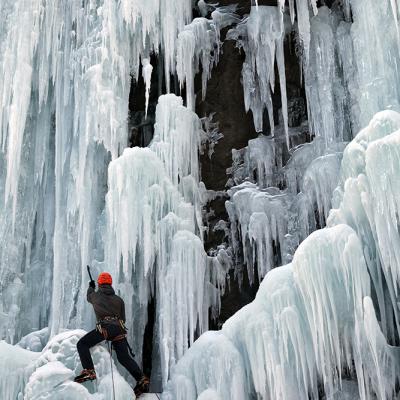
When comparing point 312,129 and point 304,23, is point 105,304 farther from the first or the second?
point 304,23

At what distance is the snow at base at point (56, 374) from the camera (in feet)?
20.7

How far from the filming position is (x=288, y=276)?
6512 mm

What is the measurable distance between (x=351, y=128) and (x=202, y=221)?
8.87 ft

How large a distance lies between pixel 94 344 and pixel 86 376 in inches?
14.7

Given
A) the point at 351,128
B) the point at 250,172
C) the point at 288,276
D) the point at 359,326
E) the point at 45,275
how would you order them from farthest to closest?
the point at 250,172 → the point at 45,275 → the point at 351,128 → the point at 288,276 → the point at 359,326

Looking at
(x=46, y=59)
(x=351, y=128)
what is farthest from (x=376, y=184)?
(x=46, y=59)

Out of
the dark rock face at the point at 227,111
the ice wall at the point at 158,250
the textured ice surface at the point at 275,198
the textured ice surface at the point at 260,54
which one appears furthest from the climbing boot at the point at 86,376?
the textured ice surface at the point at 260,54

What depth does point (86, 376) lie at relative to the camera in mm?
6398

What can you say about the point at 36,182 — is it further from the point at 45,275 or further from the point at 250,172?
the point at 250,172

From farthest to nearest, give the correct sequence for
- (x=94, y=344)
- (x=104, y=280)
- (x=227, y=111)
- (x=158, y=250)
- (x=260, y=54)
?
(x=227, y=111) → (x=260, y=54) → (x=158, y=250) → (x=104, y=280) → (x=94, y=344)

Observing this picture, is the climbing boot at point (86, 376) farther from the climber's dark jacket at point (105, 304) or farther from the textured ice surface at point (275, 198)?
the textured ice surface at point (275, 198)

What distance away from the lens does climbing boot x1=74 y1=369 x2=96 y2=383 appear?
20.9 feet

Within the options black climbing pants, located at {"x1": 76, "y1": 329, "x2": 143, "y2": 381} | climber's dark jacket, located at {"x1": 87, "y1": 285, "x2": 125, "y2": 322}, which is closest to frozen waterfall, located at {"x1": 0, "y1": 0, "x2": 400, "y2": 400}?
black climbing pants, located at {"x1": 76, "y1": 329, "x2": 143, "y2": 381}

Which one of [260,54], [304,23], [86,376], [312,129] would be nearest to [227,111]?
[260,54]
